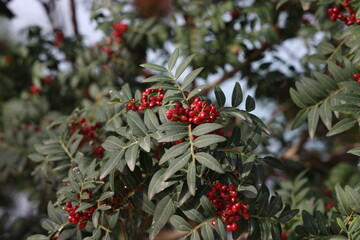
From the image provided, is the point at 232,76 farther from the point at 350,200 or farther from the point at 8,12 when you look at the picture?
the point at 350,200

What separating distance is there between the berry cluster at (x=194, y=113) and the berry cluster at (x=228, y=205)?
149 millimetres

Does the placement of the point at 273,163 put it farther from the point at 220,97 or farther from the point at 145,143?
the point at 145,143

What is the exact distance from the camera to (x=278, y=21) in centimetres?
210

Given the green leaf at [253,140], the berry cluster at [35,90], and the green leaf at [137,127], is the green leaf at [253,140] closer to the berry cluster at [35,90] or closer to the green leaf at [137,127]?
the green leaf at [137,127]

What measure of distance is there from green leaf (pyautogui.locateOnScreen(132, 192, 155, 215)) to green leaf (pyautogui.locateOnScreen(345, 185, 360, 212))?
47cm

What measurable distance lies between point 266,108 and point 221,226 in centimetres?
208

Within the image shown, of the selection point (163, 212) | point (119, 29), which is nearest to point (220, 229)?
point (163, 212)

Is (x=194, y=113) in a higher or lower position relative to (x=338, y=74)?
higher

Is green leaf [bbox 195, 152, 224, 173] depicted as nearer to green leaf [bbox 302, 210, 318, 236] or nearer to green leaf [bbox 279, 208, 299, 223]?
green leaf [bbox 279, 208, 299, 223]

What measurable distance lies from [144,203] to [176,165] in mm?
199

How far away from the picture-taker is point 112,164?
96cm

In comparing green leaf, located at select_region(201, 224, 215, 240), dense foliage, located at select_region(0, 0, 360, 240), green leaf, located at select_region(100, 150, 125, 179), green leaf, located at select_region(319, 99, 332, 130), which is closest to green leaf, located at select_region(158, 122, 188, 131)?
dense foliage, located at select_region(0, 0, 360, 240)

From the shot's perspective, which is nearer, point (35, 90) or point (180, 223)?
point (180, 223)

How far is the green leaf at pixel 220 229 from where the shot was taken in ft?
3.00
